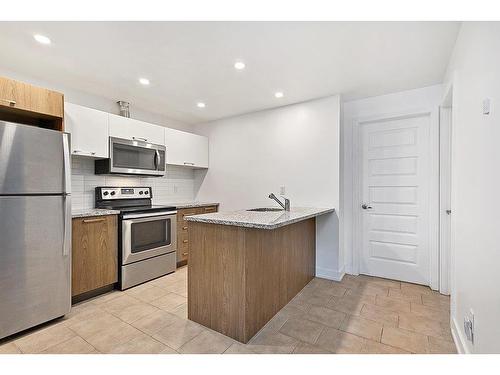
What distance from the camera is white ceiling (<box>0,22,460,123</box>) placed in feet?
5.91

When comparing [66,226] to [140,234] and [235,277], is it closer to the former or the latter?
[140,234]

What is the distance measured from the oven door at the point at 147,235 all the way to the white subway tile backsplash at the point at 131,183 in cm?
73

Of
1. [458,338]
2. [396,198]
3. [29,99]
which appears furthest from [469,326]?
[29,99]

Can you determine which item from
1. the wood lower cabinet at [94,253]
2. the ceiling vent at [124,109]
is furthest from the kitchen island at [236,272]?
the ceiling vent at [124,109]

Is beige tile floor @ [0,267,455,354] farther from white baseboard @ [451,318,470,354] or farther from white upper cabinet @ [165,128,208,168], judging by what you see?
white upper cabinet @ [165,128,208,168]

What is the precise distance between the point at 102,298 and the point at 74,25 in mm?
2483

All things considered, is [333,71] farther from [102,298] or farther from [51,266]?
[102,298]

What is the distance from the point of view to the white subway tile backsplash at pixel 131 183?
300 centimetres

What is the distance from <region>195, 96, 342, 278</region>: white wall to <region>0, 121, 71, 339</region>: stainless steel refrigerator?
2.32 m

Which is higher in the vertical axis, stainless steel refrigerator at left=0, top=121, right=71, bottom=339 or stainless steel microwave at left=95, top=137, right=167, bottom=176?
stainless steel microwave at left=95, top=137, right=167, bottom=176

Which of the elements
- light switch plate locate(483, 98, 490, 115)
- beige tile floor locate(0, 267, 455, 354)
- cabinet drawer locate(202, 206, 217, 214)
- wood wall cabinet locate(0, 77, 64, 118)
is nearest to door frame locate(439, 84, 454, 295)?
beige tile floor locate(0, 267, 455, 354)

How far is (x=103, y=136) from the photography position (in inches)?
114

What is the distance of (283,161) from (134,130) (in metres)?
2.05

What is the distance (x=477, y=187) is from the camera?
141 centimetres
